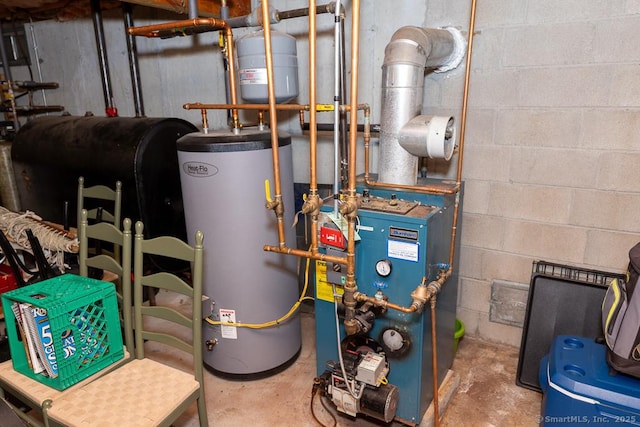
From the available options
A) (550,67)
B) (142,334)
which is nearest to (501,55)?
(550,67)

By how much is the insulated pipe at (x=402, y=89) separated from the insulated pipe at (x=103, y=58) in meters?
2.07

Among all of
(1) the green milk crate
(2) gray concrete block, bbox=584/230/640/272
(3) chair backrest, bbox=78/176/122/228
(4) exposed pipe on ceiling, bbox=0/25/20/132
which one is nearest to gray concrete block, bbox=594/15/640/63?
(2) gray concrete block, bbox=584/230/640/272

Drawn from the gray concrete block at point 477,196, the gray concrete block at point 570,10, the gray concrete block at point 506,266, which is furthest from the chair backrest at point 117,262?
the gray concrete block at point 570,10

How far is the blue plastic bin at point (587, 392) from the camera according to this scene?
136 cm

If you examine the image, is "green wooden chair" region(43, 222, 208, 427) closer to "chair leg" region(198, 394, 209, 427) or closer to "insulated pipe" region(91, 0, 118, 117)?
"chair leg" region(198, 394, 209, 427)

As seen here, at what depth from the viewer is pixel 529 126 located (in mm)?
1889

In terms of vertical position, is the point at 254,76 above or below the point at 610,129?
above

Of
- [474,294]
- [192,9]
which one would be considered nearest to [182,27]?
[192,9]

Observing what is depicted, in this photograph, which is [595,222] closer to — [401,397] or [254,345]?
[401,397]

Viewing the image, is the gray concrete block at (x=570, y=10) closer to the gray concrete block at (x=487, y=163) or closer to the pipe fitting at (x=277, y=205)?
the gray concrete block at (x=487, y=163)

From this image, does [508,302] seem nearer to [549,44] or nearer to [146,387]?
[549,44]

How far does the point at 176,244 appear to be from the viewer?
1.50m

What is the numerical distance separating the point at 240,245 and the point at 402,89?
95 centimetres

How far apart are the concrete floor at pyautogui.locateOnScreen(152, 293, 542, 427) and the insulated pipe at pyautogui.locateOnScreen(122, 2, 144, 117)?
5.65 ft
